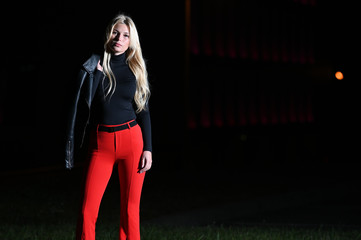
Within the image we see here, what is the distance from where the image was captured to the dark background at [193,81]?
22359 millimetres

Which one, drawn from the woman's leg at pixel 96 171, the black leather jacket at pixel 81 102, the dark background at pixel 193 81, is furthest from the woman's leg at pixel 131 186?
the dark background at pixel 193 81

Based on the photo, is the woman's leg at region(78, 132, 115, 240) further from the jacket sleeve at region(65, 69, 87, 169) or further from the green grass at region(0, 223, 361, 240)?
the green grass at region(0, 223, 361, 240)

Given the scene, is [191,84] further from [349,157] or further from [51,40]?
[349,157]

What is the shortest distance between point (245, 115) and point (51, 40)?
7.68 metres

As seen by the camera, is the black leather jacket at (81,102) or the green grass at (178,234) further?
the green grass at (178,234)

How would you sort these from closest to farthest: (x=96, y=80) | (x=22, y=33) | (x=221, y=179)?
(x=96, y=80)
(x=221, y=179)
(x=22, y=33)

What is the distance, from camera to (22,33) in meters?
22.8

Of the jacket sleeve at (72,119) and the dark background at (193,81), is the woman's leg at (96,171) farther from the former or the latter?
the dark background at (193,81)

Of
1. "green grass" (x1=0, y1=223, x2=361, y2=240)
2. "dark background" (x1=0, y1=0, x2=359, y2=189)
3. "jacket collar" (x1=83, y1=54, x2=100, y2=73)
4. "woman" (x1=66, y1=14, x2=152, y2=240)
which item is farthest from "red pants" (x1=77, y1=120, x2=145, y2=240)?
"dark background" (x1=0, y1=0, x2=359, y2=189)

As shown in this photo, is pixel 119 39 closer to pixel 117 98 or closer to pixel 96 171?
pixel 117 98

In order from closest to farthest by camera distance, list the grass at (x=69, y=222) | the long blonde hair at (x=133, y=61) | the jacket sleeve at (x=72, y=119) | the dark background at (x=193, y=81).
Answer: the jacket sleeve at (x=72, y=119) < the long blonde hair at (x=133, y=61) < the grass at (x=69, y=222) < the dark background at (x=193, y=81)

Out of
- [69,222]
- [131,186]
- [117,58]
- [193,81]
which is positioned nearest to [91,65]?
[117,58]

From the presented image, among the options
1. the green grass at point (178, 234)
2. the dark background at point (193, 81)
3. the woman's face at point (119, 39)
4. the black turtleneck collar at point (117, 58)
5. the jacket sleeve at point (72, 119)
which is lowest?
the green grass at point (178, 234)

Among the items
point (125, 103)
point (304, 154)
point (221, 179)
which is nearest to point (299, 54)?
point (304, 154)
